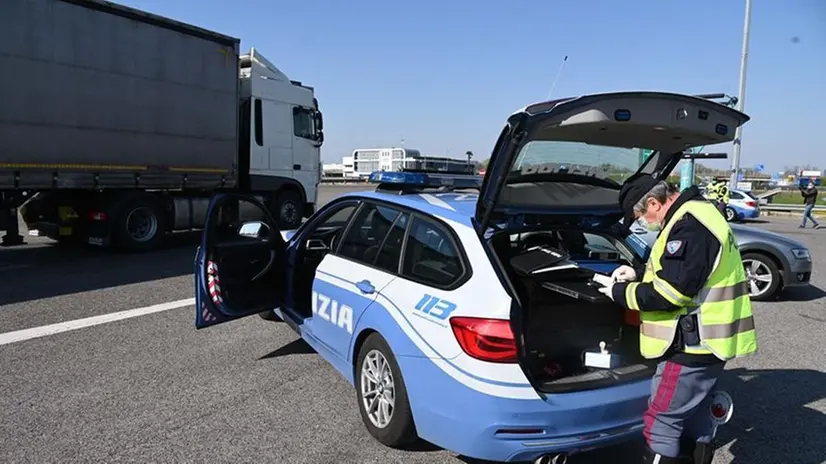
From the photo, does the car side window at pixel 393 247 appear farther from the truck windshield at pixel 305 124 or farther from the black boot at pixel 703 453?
the truck windshield at pixel 305 124

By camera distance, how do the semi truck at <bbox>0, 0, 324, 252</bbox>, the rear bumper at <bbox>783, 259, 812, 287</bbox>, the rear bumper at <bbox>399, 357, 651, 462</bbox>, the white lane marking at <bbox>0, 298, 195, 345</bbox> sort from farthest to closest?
1. the semi truck at <bbox>0, 0, 324, 252</bbox>
2. the rear bumper at <bbox>783, 259, 812, 287</bbox>
3. the white lane marking at <bbox>0, 298, 195, 345</bbox>
4. the rear bumper at <bbox>399, 357, 651, 462</bbox>

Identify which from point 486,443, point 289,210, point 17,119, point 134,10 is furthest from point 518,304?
point 289,210

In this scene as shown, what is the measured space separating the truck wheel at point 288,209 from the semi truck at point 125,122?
213 millimetres

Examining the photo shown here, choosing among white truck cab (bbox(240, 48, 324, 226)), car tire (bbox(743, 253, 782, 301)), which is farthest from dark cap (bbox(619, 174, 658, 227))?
white truck cab (bbox(240, 48, 324, 226))

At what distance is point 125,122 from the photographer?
8938mm

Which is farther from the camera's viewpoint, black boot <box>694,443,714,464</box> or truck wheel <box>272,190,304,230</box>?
truck wheel <box>272,190,304,230</box>

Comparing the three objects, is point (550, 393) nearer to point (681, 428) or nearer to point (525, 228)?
point (681, 428)

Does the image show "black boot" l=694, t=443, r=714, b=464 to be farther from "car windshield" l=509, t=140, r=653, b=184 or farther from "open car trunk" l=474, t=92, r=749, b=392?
"car windshield" l=509, t=140, r=653, b=184

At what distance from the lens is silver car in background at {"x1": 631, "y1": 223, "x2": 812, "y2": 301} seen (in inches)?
279

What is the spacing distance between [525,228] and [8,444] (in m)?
3.21

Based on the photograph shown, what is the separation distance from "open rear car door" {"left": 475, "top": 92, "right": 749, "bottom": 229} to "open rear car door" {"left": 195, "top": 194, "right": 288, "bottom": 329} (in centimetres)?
223

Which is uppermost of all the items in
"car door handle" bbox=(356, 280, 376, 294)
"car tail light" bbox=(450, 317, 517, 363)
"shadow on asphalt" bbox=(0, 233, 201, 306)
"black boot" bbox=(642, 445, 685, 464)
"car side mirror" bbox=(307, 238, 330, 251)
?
"car side mirror" bbox=(307, 238, 330, 251)

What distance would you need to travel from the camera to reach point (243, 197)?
4.55 meters

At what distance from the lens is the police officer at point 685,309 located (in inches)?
94.4
